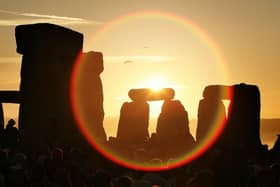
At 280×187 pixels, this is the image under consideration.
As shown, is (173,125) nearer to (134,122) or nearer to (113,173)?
(134,122)

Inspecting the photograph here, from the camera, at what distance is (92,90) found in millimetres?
28062

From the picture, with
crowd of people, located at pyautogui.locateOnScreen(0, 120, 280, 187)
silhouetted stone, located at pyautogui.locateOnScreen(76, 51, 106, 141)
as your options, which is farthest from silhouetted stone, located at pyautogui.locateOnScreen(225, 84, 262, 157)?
crowd of people, located at pyautogui.locateOnScreen(0, 120, 280, 187)

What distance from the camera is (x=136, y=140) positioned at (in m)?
28.4

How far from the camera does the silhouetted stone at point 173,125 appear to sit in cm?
2850

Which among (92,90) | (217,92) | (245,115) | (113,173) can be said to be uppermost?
(217,92)

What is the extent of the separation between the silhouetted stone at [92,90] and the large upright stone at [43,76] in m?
1.03

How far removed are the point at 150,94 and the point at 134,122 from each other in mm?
1826

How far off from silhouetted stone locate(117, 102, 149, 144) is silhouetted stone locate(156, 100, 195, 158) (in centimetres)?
66

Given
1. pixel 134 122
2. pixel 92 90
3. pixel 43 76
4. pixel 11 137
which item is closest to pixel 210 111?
pixel 134 122

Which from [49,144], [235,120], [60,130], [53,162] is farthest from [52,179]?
[235,120]

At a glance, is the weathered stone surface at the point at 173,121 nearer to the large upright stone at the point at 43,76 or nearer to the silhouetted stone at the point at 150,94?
the silhouetted stone at the point at 150,94

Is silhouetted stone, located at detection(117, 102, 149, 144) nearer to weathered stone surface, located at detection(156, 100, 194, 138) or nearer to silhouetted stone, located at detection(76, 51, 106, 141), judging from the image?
weathered stone surface, located at detection(156, 100, 194, 138)

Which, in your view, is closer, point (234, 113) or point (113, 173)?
point (113, 173)

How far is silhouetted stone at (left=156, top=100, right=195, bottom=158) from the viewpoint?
28.5m
